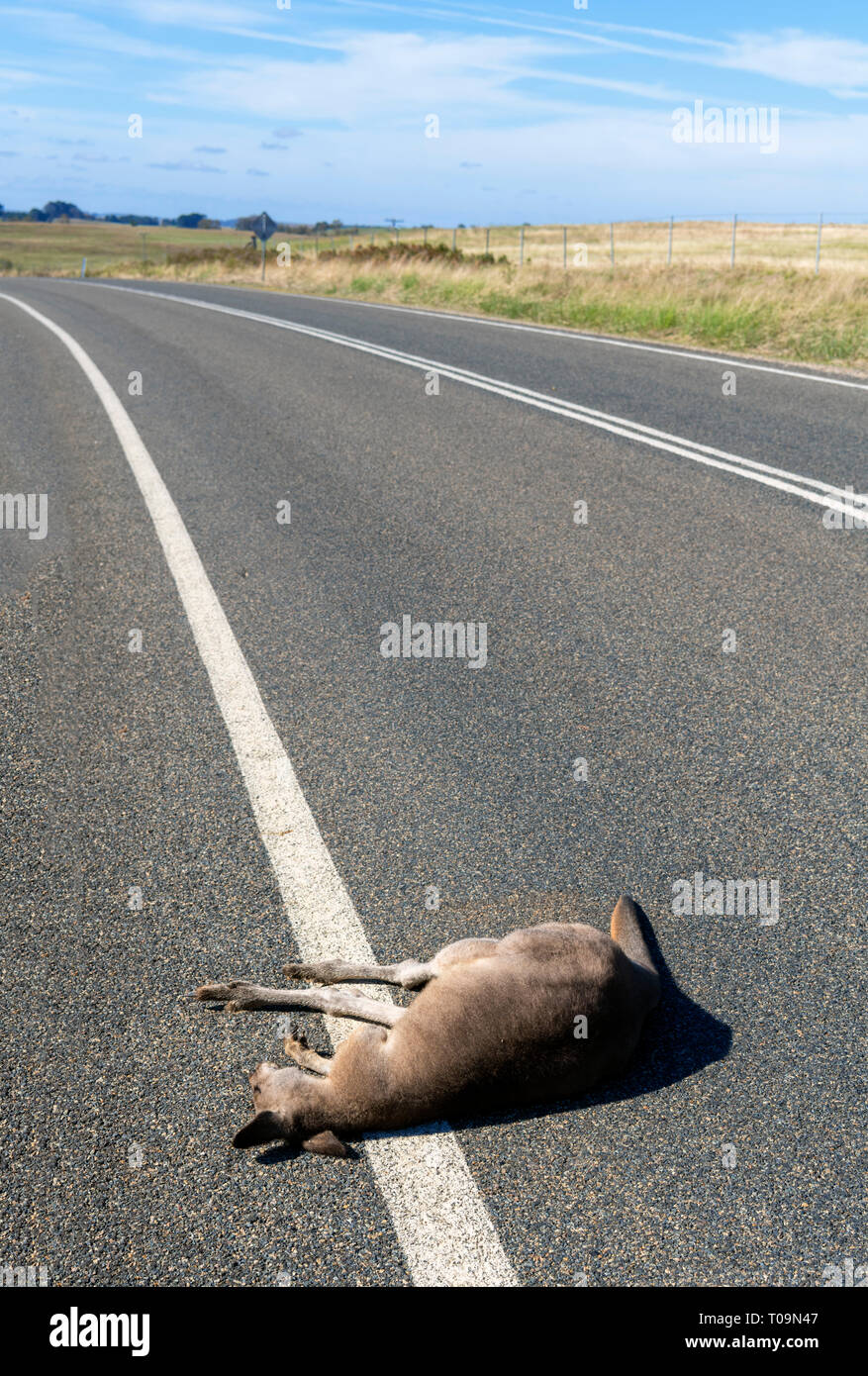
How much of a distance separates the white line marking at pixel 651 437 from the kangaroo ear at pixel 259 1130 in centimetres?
530

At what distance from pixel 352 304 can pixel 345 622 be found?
18789 millimetres

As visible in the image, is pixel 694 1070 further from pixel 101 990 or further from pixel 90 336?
pixel 90 336

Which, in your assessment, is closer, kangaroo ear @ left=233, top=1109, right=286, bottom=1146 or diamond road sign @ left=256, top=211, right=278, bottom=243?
kangaroo ear @ left=233, top=1109, right=286, bottom=1146

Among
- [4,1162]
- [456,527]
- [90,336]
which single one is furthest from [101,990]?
[90,336]

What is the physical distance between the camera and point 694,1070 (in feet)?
8.29

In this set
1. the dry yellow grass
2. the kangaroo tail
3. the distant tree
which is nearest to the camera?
the kangaroo tail

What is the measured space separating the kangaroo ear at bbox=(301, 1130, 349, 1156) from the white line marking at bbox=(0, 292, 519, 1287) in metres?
0.06

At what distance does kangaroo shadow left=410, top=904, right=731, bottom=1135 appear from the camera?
2.43 meters

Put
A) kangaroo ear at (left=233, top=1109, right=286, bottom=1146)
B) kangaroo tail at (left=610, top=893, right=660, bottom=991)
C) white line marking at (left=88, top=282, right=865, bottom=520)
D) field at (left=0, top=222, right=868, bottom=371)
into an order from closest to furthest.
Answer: kangaroo ear at (left=233, top=1109, right=286, bottom=1146)
kangaroo tail at (left=610, top=893, right=660, bottom=991)
white line marking at (left=88, top=282, right=865, bottom=520)
field at (left=0, top=222, right=868, bottom=371)

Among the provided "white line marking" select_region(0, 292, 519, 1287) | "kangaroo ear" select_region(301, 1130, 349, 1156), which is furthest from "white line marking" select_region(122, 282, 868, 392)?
"kangaroo ear" select_region(301, 1130, 349, 1156)

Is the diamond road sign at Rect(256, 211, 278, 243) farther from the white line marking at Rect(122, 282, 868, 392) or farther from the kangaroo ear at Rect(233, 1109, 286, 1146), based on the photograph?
the kangaroo ear at Rect(233, 1109, 286, 1146)

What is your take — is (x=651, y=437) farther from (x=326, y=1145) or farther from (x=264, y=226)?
(x=264, y=226)

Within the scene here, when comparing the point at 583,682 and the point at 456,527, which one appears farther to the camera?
the point at 456,527

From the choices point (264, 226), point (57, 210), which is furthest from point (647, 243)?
point (57, 210)
